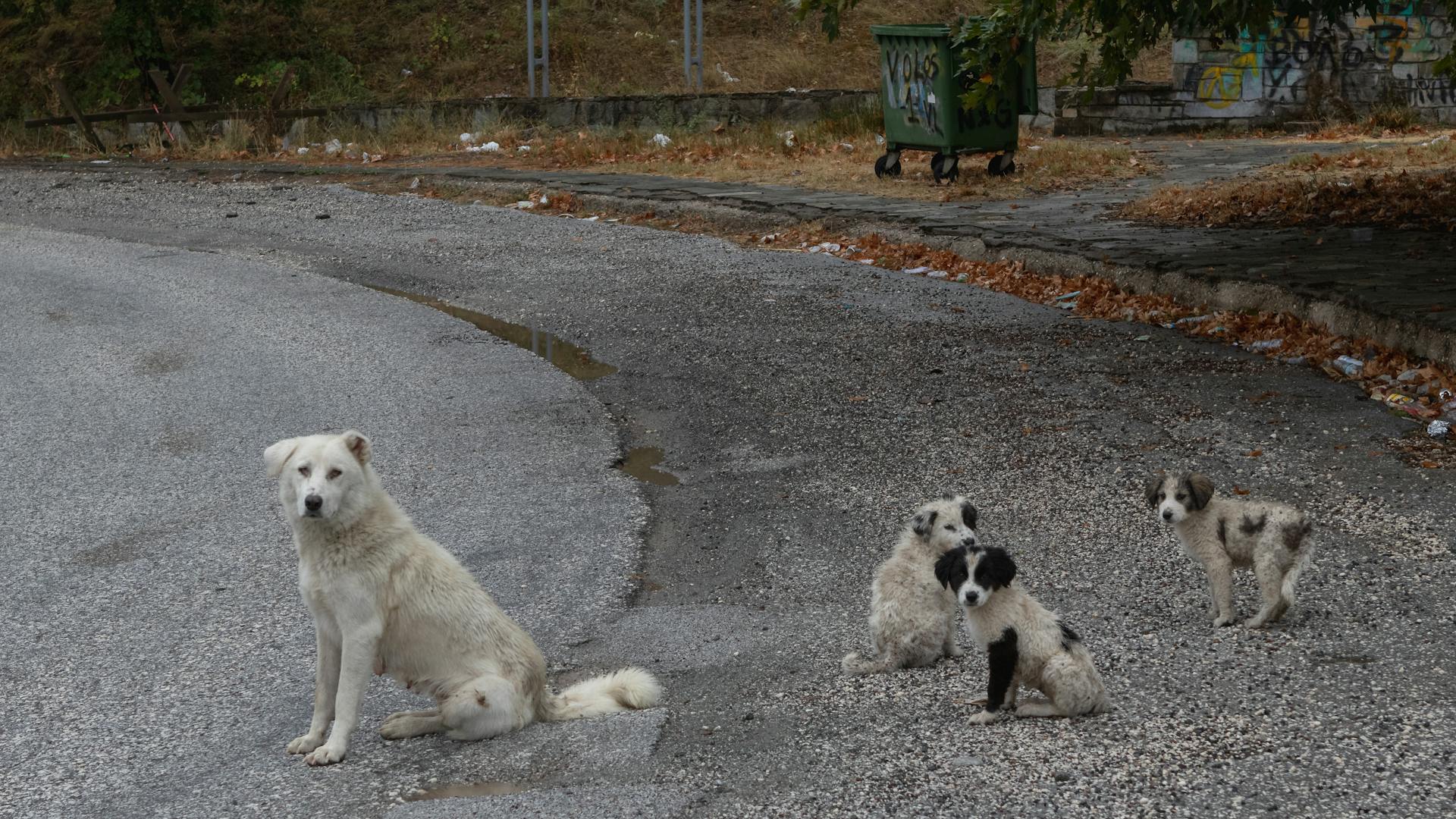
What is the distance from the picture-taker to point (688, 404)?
8805mm

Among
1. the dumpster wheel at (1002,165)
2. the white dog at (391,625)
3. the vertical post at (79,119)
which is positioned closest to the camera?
the white dog at (391,625)

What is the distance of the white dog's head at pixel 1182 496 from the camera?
16.6 ft

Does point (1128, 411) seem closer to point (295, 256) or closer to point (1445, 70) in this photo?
point (1445, 70)

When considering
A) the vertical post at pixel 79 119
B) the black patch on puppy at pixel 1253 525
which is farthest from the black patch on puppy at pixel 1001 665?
the vertical post at pixel 79 119

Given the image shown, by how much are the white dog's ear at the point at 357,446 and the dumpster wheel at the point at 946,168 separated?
12776mm

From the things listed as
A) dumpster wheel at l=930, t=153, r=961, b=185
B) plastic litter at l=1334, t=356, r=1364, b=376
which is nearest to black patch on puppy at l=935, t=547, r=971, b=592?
plastic litter at l=1334, t=356, r=1364, b=376

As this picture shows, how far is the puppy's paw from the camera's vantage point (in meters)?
4.33

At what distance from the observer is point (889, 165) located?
1728cm

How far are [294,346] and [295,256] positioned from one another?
14.0ft

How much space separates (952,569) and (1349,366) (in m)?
4.87

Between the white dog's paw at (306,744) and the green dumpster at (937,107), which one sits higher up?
the green dumpster at (937,107)

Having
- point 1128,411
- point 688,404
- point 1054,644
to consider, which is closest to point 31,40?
point 688,404

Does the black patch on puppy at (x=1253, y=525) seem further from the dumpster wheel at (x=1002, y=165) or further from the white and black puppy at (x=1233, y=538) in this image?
the dumpster wheel at (x=1002, y=165)

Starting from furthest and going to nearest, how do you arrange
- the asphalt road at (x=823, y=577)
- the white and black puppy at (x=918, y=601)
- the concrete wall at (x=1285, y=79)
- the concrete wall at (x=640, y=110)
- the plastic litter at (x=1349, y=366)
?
the concrete wall at (x=640, y=110) → the concrete wall at (x=1285, y=79) → the plastic litter at (x=1349, y=366) → the white and black puppy at (x=918, y=601) → the asphalt road at (x=823, y=577)
